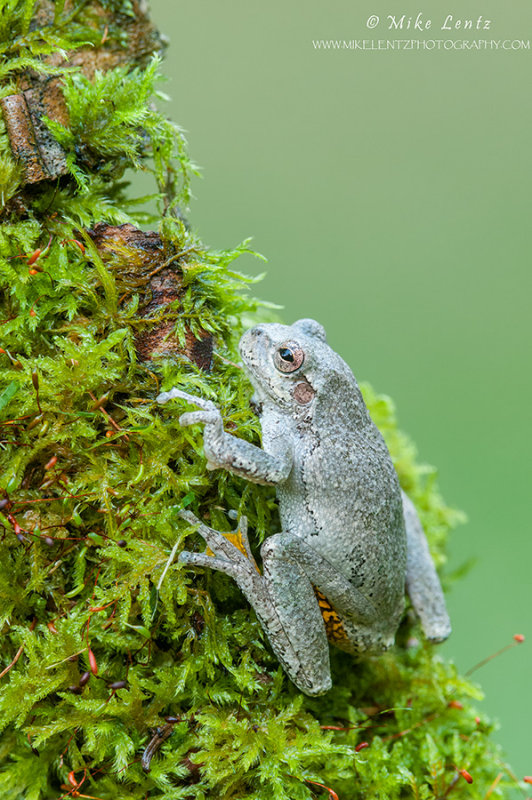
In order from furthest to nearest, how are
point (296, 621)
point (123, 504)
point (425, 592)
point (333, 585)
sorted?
point (425, 592), point (333, 585), point (296, 621), point (123, 504)

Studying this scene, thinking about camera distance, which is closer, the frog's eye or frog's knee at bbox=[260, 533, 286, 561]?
frog's knee at bbox=[260, 533, 286, 561]

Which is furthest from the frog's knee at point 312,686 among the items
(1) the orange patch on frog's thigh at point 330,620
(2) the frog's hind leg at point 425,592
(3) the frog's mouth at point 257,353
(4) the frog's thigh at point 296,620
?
(3) the frog's mouth at point 257,353

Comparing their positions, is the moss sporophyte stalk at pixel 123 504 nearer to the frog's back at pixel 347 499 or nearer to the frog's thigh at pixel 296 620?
the frog's thigh at pixel 296 620

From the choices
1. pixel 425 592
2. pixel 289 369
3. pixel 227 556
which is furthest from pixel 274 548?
pixel 425 592

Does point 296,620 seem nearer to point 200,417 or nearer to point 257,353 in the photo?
point 200,417

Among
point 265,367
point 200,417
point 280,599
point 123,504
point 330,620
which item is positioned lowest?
point 330,620

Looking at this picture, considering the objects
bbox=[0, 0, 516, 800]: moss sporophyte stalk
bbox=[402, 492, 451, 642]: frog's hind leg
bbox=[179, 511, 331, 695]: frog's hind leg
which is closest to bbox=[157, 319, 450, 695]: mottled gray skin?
bbox=[179, 511, 331, 695]: frog's hind leg

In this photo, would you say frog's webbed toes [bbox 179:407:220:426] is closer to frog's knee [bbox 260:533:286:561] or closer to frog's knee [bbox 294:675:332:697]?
frog's knee [bbox 260:533:286:561]

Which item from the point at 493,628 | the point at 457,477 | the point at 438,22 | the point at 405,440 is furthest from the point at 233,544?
the point at 438,22
